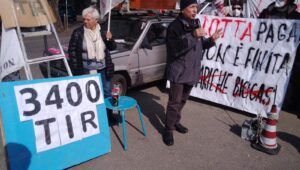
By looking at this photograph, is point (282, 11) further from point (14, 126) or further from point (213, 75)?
point (14, 126)

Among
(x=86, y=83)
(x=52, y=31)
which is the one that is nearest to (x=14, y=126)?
(x=86, y=83)

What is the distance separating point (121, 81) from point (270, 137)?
294cm

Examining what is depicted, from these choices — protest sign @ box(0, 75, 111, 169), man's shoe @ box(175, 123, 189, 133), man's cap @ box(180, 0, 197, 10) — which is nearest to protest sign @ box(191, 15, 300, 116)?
man's shoe @ box(175, 123, 189, 133)

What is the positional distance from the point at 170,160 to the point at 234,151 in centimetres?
98

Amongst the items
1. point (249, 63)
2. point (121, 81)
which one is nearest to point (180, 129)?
point (121, 81)

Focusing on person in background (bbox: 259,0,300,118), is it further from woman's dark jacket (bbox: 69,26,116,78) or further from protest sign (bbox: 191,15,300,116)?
woman's dark jacket (bbox: 69,26,116,78)

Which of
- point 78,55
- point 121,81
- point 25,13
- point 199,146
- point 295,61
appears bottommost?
point 199,146

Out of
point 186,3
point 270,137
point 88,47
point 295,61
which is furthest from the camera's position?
point 295,61

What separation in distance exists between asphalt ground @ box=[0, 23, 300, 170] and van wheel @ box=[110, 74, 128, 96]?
0.54m

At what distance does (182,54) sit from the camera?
3.90m

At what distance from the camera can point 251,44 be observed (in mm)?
5363

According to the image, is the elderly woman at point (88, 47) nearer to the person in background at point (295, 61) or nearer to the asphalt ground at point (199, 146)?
the asphalt ground at point (199, 146)

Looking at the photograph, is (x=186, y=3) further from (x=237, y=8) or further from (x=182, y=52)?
(x=237, y=8)

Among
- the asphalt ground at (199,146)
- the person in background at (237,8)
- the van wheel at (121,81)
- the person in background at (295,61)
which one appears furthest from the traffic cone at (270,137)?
the person in background at (237,8)
